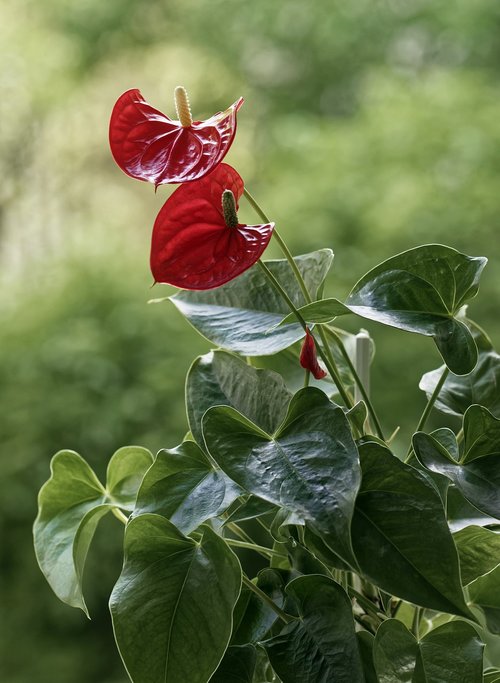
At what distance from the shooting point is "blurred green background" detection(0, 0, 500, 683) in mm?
2203

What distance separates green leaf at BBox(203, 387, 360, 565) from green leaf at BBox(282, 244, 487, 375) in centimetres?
7

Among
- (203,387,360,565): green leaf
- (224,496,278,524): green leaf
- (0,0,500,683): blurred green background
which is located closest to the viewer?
(203,387,360,565): green leaf

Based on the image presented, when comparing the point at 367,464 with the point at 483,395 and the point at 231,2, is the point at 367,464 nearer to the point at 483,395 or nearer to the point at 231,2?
the point at 483,395

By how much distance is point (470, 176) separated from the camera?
2.42 meters

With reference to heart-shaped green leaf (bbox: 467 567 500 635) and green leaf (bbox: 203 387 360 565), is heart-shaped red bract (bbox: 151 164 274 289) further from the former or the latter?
heart-shaped green leaf (bbox: 467 567 500 635)

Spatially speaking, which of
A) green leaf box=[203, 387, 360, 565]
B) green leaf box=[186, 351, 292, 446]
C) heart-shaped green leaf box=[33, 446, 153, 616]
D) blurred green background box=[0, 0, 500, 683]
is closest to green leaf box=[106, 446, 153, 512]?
heart-shaped green leaf box=[33, 446, 153, 616]

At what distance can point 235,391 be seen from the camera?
674 millimetres

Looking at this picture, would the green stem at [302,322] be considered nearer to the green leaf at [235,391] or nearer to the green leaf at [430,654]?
the green leaf at [235,391]

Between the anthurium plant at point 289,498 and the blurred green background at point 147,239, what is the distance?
1547 mm

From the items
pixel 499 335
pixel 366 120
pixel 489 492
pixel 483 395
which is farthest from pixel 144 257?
pixel 489 492

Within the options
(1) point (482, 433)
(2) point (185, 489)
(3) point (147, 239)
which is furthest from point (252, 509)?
(3) point (147, 239)

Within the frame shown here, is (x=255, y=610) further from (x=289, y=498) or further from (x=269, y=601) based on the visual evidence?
(x=289, y=498)

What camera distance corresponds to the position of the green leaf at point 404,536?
502 millimetres

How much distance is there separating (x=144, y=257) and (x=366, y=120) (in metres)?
0.76
